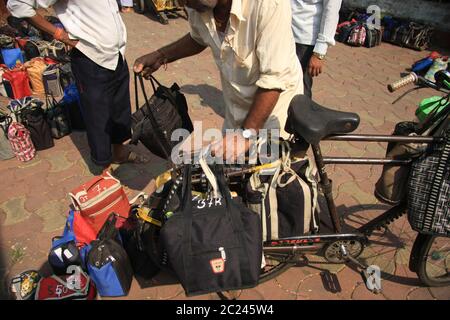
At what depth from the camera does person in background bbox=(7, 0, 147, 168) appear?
252 cm

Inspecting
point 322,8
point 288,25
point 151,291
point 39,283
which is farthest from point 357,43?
point 39,283

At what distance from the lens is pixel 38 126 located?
366 cm

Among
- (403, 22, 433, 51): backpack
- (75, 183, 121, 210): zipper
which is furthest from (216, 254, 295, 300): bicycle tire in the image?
(403, 22, 433, 51): backpack

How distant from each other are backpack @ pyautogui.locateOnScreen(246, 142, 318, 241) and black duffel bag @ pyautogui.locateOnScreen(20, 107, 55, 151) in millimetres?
2932

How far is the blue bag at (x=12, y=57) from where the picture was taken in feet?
17.0

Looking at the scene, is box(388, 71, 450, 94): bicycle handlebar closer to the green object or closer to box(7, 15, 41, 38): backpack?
the green object

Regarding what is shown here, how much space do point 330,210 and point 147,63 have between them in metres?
1.58

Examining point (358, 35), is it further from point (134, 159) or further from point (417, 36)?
point (134, 159)

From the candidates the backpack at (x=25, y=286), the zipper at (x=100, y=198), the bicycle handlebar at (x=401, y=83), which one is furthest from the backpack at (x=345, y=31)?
the backpack at (x=25, y=286)

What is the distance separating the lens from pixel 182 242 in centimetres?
157

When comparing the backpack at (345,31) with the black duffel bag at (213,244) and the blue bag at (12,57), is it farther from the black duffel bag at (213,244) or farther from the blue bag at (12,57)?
the black duffel bag at (213,244)

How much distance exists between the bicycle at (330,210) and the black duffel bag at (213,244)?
0.14 meters

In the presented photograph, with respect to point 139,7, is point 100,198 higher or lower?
higher

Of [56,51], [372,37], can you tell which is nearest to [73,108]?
[56,51]
